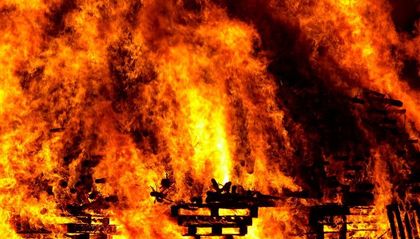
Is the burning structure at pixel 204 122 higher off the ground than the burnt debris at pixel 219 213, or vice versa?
the burning structure at pixel 204 122

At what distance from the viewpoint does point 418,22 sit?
30.8 ft

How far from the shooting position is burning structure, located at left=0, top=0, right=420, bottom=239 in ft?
22.7

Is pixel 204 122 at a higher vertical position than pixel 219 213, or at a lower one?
higher

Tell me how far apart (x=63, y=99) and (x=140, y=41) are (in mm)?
1487

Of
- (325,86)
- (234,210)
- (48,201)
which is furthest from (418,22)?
(48,201)

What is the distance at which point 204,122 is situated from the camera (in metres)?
7.48

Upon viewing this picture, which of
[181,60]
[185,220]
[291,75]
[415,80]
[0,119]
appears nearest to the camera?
[185,220]

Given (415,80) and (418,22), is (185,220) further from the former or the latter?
(418,22)

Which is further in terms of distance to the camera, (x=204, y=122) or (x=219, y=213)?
(x=204, y=122)

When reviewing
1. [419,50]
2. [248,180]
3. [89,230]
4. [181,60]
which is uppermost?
[419,50]

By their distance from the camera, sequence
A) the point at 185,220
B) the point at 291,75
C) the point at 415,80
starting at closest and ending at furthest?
1. the point at 185,220
2. the point at 291,75
3. the point at 415,80

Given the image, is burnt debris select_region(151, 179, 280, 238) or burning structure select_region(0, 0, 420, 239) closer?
burnt debris select_region(151, 179, 280, 238)

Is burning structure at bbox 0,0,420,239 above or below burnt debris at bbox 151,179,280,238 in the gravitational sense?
above

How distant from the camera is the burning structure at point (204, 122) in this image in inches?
272
